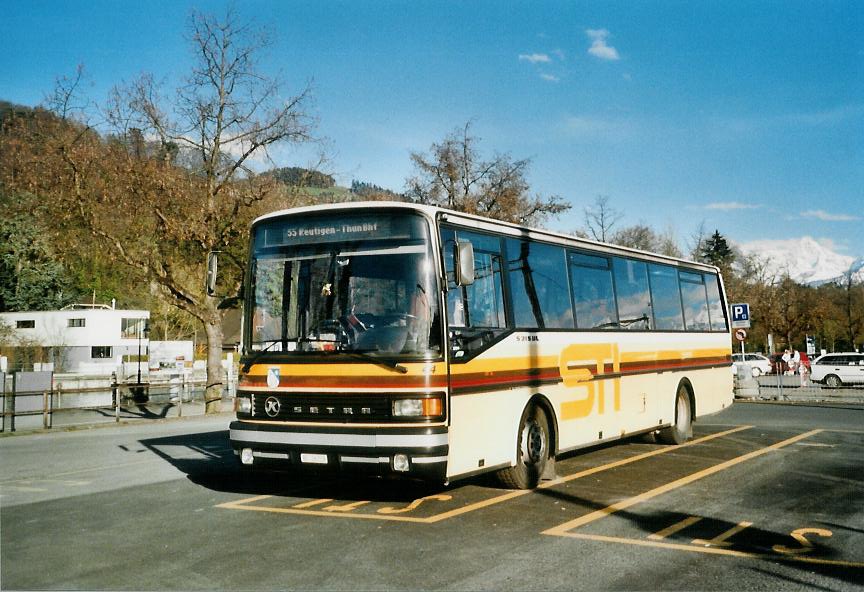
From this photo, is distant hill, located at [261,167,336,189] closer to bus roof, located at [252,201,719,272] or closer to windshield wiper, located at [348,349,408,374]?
bus roof, located at [252,201,719,272]

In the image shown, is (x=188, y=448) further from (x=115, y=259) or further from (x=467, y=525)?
(x=115, y=259)

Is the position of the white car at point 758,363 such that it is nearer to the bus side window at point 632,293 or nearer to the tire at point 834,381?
the tire at point 834,381

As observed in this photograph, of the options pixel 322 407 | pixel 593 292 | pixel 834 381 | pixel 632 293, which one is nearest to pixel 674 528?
pixel 322 407

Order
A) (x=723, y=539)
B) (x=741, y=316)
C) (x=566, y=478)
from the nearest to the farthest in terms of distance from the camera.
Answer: (x=723, y=539)
(x=566, y=478)
(x=741, y=316)

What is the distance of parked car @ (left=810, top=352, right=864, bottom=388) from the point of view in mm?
38938

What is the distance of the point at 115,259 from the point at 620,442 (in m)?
16.6

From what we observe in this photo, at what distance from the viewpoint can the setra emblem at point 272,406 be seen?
8.85 metres

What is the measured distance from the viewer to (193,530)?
25.8 feet

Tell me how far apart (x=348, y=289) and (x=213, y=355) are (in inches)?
734

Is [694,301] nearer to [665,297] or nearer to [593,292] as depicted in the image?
[665,297]

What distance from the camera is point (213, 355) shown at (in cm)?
2628

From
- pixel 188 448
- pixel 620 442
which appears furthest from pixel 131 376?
pixel 620 442

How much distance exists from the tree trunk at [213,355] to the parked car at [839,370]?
29.1 metres

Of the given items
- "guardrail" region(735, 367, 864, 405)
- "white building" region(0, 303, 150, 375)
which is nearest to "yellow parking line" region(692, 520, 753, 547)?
"guardrail" region(735, 367, 864, 405)
